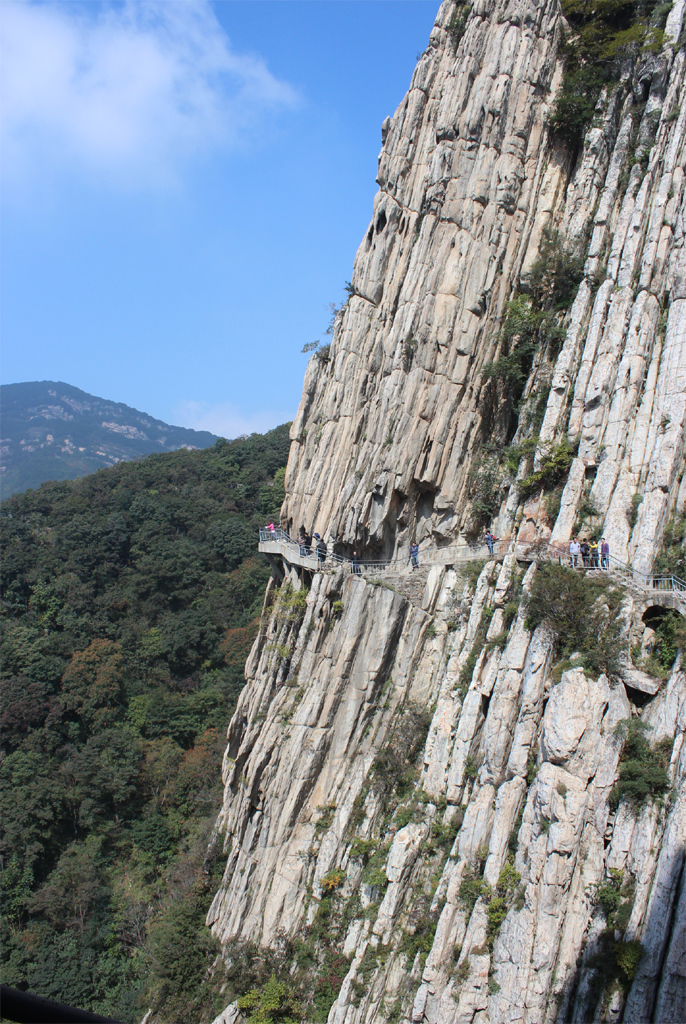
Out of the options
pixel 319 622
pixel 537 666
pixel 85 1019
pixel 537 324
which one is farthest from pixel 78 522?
pixel 85 1019

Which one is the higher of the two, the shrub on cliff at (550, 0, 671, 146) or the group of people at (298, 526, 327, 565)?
the shrub on cliff at (550, 0, 671, 146)

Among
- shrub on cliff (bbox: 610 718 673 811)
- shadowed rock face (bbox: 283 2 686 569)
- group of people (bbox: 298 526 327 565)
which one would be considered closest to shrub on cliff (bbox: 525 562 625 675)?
shrub on cliff (bbox: 610 718 673 811)

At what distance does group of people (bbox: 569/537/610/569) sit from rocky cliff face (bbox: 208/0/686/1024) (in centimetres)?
60

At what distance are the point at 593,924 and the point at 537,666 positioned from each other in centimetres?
511

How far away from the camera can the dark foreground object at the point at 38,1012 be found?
201cm

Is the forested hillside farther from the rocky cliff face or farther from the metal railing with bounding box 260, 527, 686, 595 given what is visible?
the metal railing with bounding box 260, 527, 686, 595

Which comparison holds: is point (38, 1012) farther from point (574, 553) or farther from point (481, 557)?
point (481, 557)

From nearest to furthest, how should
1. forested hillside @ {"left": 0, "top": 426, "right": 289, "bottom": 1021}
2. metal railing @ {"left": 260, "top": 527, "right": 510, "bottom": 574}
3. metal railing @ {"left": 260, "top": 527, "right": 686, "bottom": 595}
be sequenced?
metal railing @ {"left": 260, "top": 527, "right": 686, "bottom": 595}
metal railing @ {"left": 260, "top": 527, "right": 510, "bottom": 574}
forested hillside @ {"left": 0, "top": 426, "right": 289, "bottom": 1021}

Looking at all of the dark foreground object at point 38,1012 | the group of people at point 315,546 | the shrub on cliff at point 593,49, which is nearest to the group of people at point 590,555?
the group of people at point 315,546

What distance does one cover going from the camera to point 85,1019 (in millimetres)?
2064

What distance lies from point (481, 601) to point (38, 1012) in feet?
57.9

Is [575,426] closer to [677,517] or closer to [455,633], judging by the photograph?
[677,517]

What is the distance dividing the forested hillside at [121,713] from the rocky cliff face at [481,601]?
8.79m

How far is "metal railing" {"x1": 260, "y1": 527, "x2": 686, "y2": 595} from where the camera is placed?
1622cm
